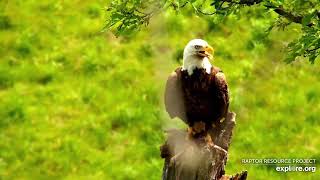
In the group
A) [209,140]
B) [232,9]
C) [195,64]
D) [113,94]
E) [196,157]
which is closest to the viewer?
[196,157]

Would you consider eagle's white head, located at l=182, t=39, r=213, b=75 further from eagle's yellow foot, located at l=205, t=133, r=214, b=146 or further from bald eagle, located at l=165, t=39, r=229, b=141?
eagle's yellow foot, located at l=205, t=133, r=214, b=146

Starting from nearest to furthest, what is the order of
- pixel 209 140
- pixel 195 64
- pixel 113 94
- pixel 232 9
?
pixel 209 140 < pixel 195 64 < pixel 232 9 < pixel 113 94

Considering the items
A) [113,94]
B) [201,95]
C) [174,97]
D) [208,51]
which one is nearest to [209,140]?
[201,95]

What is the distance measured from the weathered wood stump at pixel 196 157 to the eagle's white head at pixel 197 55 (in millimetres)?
649

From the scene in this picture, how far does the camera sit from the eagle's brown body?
19.6ft

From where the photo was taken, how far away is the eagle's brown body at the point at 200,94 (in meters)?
5.96

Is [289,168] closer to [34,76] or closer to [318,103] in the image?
[318,103]

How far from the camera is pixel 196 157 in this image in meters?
5.66

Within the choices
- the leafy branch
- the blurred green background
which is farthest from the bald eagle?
the blurred green background

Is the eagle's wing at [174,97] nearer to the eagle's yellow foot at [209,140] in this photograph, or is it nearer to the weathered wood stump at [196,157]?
the weathered wood stump at [196,157]

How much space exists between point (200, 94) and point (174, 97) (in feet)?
0.88

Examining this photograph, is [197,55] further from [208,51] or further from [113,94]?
[113,94]

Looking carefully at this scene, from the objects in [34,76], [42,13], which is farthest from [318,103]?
[42,13]

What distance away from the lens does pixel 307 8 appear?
5414 millimetres
